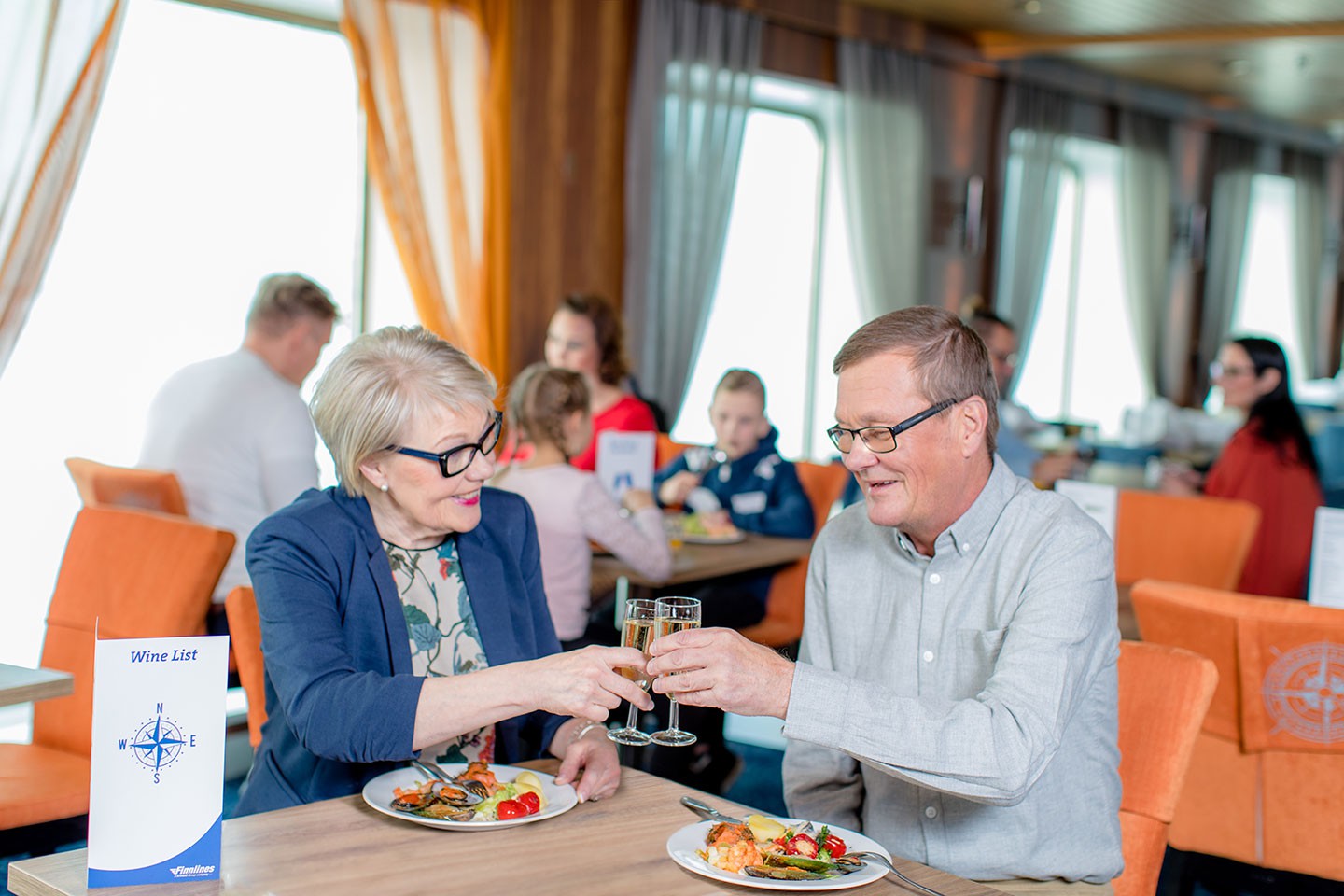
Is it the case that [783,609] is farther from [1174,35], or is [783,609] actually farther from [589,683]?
[1174,35]

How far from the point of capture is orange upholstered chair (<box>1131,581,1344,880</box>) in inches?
107

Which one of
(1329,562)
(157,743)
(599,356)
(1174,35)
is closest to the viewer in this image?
(157,743)

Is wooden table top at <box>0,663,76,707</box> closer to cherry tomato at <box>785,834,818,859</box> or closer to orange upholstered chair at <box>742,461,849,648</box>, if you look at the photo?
cherry tomato at <box>785,834,818,859</box>

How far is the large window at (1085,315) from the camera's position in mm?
10539

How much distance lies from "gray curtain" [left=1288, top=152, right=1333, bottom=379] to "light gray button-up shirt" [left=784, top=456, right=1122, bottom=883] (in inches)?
479

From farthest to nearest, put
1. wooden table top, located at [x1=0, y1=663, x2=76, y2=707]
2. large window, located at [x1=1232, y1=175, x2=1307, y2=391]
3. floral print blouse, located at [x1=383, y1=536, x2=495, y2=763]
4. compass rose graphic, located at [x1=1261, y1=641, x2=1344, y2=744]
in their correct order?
1. large window, located at [x1=1232, y1=175, x2=1307, y2=391]
2. compass rose graphic, located at [x1=1261, y1=641, x2=1344, y2=744]
3. wooden table top, located at [x1=0, y1=663, x2=76, y2=707]
4. floral print blouse, located at [x1=383, y1=536, x2=495, y2=763]

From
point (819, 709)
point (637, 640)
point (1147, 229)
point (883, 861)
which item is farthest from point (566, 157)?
point (1147, 229)

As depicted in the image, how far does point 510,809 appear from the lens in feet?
5.64

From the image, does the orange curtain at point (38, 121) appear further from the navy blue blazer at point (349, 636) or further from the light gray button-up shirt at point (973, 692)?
the light gray button-up shirt at point (973, 692)

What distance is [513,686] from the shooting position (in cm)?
174

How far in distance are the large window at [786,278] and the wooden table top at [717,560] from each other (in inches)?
130

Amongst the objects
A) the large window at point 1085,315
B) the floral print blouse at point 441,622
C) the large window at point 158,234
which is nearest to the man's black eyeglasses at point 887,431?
the floral print blouse at point 441,622

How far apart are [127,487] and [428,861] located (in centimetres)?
266

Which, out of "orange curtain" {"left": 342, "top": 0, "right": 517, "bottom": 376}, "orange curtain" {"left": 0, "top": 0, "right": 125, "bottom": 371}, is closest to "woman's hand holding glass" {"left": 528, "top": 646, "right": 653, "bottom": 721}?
"orange curtain" {"left": 0, "top": 0, "right": 125, "bottom": 371}
